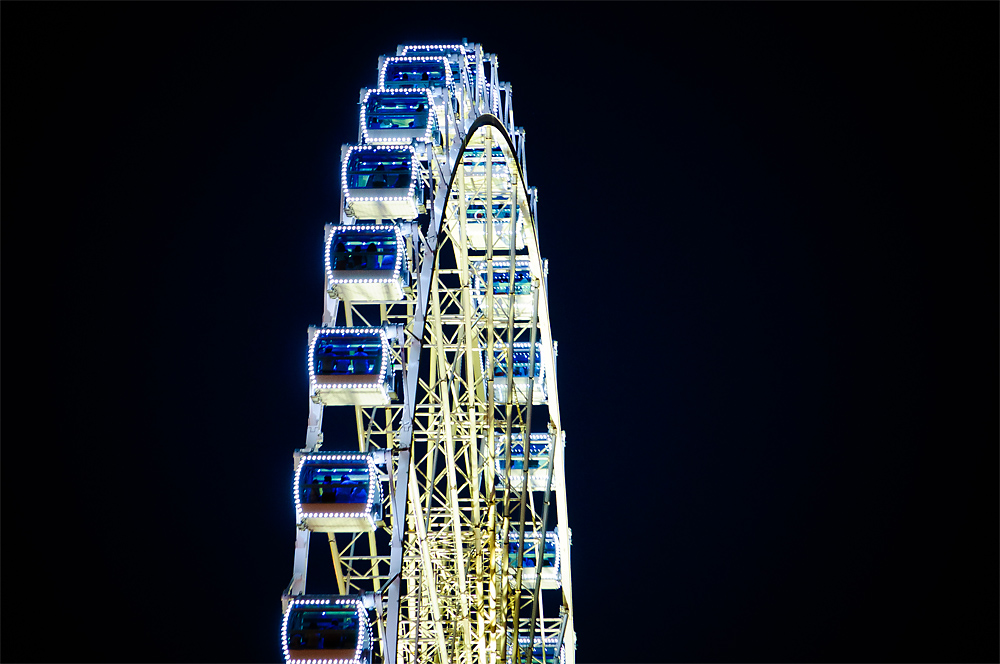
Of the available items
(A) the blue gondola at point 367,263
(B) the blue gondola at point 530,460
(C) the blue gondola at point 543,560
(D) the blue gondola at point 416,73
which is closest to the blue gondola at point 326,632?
(A) the blue gondola at point 367,263

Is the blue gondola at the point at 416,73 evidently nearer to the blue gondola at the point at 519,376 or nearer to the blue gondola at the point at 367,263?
the blue gondola at the point at 367,263

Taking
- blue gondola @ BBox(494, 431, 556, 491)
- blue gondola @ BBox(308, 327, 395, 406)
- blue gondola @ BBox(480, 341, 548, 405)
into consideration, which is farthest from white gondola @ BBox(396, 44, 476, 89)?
blue gondola @ BBox(494, 431, 556, 491)

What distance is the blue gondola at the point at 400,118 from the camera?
13.3m

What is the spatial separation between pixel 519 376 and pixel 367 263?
8.93 metres

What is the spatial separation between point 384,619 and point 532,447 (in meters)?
10.8

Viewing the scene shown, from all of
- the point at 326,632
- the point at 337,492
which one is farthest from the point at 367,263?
the point at 326,632

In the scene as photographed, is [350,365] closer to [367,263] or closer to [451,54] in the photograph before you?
[367,263]

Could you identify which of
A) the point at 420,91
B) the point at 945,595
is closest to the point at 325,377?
the point at 420,91

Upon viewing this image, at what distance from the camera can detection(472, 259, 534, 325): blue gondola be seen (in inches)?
802

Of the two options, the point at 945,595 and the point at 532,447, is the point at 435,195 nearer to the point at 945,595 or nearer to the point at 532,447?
the point at 532,447

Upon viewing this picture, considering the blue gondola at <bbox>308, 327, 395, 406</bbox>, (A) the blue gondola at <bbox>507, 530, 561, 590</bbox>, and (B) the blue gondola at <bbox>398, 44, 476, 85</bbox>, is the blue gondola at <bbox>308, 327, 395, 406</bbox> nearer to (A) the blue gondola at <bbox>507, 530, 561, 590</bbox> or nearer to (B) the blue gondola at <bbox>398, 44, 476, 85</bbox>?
(B) the blue gondola at <bbox>398, 44, 476, 85</bbox>

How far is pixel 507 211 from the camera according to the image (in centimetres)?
2050

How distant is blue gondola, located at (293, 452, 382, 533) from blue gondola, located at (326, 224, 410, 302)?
7.42 feet

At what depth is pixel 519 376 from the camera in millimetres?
20625
